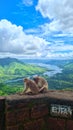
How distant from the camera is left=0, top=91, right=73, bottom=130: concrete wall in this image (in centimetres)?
502

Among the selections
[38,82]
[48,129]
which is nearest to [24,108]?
[48,129]

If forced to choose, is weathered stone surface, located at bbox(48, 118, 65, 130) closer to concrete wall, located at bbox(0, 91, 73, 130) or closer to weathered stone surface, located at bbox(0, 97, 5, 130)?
concrete wall, located at bbox(0, 91, 73, 130)

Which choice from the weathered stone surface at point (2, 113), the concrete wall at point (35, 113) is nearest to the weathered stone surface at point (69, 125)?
the concrete wall at point (35, 113)

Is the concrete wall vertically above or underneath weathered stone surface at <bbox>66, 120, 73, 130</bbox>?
above

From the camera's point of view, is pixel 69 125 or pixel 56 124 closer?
pixel 69 125

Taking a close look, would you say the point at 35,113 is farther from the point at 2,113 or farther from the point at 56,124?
the point at 2,113

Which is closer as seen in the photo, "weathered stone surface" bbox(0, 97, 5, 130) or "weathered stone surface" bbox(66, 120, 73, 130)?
"weathered stone surface" bbox(66, 120, 73, 130)

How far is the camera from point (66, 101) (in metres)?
5.05

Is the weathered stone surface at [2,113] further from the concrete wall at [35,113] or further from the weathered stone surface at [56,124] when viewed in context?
the weathered stone surface at [56,124]

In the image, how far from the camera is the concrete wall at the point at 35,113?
5.02 meters

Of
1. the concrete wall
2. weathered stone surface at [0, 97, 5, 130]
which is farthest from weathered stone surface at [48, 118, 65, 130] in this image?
weathered stone surface at [0, 97, 5, 130]

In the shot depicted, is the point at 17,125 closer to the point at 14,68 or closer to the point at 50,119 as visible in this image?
the point at 50,119

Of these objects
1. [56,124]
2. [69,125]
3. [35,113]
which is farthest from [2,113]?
[69,125]

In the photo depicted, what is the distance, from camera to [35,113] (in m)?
5.06
